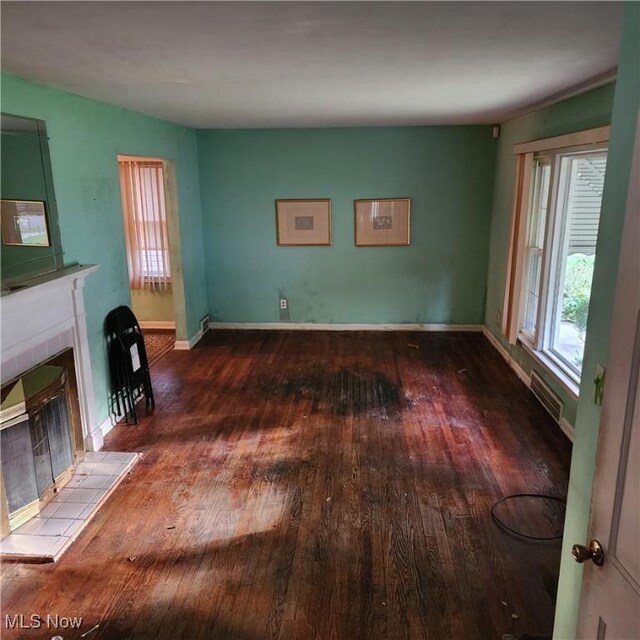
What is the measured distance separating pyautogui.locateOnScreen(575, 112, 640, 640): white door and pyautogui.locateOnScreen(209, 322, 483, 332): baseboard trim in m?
4.98

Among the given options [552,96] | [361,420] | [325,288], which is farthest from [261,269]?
[552,96]

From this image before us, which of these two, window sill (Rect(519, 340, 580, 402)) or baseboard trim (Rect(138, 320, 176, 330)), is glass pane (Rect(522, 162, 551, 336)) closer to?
window sill (Rect(519, 340, 580, 402))

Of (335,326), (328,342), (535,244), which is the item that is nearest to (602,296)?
(535,244)

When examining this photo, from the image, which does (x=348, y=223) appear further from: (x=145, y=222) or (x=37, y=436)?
(x=37, y=436)

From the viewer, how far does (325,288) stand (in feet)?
20.1

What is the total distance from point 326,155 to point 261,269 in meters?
1.52

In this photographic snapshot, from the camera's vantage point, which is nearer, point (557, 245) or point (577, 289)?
point (577, 289)

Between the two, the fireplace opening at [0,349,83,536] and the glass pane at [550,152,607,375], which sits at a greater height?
the glass pane at [550,152,607,375]

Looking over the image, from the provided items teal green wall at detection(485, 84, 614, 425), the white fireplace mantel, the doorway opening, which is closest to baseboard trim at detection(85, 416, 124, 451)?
the white fireplace mantel

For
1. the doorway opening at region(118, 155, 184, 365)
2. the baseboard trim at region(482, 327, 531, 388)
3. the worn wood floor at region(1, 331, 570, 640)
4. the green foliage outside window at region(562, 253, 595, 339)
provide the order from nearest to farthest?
1. the worn wood floor at region(1, 331, 570, 640)
2. the green foliage outside window at region(562, 253, 595, 339)
3. the baseboard trim at region(482, 327, 531, 388)
4. the doorway opening at region(118, 155, 184, 365)

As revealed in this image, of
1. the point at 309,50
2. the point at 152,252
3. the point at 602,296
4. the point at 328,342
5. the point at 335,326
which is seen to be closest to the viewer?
the point at 602,296

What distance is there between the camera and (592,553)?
3.88ft

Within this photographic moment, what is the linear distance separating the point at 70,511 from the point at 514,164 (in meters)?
4.55

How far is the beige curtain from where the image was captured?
5859mm
